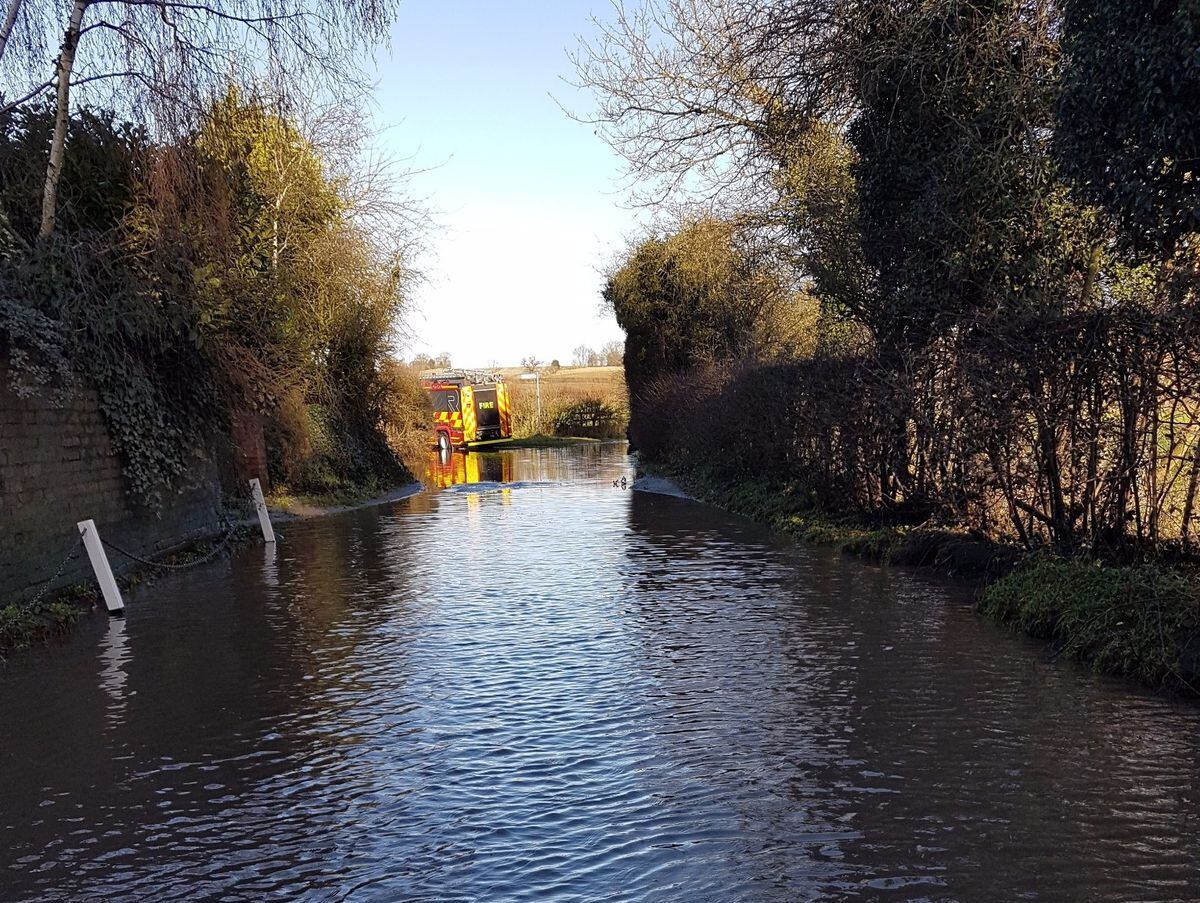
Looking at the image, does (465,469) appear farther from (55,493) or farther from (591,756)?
(591,756)

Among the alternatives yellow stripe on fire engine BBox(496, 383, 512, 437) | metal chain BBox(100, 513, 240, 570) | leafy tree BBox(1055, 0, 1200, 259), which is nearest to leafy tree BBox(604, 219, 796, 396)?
metal chain BBox(100, 513, 240, 570)

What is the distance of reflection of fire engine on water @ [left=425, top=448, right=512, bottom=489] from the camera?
32500 millimetres

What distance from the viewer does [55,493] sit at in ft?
34.8

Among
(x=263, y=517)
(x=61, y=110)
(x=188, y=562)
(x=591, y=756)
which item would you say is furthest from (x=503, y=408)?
(x=591, y=756)

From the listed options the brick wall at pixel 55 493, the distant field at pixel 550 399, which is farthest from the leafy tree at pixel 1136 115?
the distant field at pixel 550 399

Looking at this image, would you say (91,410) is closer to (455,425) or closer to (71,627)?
(71,627)

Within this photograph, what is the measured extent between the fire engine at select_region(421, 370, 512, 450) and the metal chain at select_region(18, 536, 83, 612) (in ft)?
128

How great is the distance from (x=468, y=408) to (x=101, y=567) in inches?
1857

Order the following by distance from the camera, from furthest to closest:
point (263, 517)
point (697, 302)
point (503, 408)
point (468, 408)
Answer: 1. point (503, 408)
2. point (468, 408)
3. point (697, 302)
4. point (263, 517)

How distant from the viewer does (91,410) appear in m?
11.9

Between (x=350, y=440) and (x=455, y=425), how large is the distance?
2954 centimetres

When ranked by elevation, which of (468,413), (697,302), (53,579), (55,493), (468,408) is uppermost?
(697,302)

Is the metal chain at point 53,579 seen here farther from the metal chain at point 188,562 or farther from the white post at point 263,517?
the white post at point 263,517

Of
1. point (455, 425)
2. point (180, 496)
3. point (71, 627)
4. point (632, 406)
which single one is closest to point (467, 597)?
point (71, 627)
